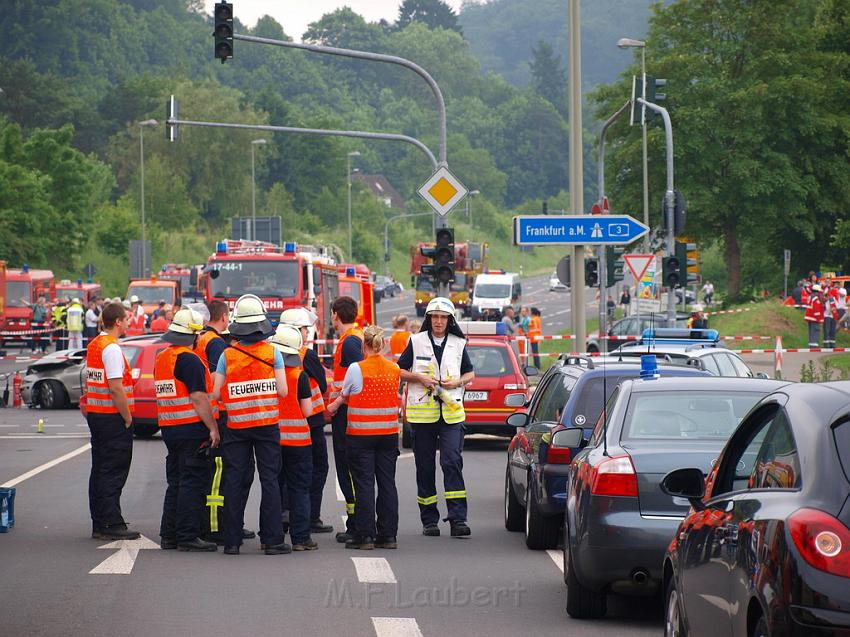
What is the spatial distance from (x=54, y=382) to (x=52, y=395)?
0.80 feet

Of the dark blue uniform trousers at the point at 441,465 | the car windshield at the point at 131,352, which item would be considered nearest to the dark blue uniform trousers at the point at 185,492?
the dark blue uniform trousers at the point at 441,465

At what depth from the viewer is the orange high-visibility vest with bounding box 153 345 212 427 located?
40.2 feet

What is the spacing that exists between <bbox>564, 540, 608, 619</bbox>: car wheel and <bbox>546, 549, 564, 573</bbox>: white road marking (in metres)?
2.07

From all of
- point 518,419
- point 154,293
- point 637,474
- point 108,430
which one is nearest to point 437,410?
point 518,419

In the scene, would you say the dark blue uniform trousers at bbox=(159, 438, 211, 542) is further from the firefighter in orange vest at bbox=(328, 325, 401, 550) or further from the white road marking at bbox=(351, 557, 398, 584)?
the white road marking at bbox=(351, 557, 398, 584)

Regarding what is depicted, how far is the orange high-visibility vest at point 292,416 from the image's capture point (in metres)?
12.2

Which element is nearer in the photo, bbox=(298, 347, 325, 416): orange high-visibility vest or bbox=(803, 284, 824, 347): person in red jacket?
bbox=(298, 347, 325, 416): orange high-visibility vest

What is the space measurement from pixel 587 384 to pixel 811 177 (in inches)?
2090

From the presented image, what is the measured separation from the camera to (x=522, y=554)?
12.2 m

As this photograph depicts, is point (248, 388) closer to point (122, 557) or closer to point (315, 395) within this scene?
point (315, 395)

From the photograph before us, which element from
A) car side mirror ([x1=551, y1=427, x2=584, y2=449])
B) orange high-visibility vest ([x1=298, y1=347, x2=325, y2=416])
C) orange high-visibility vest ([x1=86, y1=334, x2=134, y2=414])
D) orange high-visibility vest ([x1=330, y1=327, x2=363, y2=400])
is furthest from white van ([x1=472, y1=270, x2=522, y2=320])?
car side mirror ([x1=551, y1=427, x2=584, y2=449])

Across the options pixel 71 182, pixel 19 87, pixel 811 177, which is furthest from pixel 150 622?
pixel 19 87

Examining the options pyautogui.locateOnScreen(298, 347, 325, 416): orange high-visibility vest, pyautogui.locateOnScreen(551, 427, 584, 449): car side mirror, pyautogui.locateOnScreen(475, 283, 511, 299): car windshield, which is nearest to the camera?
pyautogui.locateOnScreen(551, 427, 584, 449): car side mirror

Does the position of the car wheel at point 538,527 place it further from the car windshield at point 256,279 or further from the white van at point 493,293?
the white van at point 493,293
